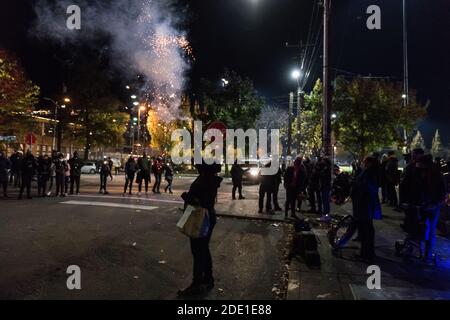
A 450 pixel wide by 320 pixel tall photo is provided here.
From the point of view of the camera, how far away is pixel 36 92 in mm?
27797

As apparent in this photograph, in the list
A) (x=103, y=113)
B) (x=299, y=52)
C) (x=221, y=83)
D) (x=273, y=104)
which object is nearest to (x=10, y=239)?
(x=299, y=52)

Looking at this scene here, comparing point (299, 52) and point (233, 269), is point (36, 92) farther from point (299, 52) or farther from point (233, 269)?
point (233, 269)

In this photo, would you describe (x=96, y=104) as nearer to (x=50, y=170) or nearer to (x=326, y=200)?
(x=50, y=170)

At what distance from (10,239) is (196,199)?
15.2 feet

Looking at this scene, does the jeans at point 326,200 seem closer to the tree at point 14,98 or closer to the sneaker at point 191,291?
the sneaker at point 191,291

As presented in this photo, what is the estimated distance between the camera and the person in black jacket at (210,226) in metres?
5.16

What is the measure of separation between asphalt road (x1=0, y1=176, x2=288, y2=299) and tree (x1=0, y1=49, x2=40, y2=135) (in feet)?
53.9

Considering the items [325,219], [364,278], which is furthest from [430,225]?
[325,219]

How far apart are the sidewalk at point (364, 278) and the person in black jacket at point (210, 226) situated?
3.77 feet

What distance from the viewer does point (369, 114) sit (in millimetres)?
27594

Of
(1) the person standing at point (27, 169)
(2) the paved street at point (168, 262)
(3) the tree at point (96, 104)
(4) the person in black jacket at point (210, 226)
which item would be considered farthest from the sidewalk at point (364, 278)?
(3) the tree at point (96, 104)

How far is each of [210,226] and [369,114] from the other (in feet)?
82.0
